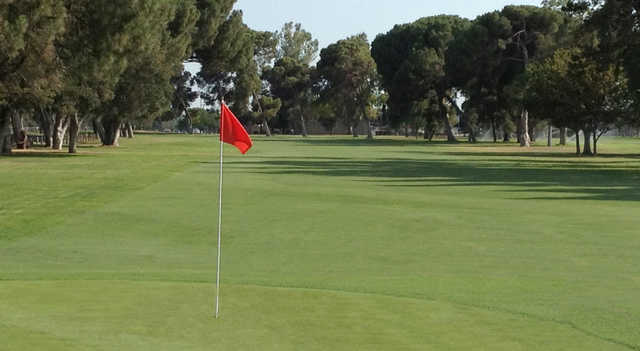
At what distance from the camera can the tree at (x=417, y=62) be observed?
11069cm

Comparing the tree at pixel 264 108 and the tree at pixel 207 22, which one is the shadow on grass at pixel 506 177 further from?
the tree at pixel 264 108

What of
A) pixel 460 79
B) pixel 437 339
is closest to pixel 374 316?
pixel 437 339

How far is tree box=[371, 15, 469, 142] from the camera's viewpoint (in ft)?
363

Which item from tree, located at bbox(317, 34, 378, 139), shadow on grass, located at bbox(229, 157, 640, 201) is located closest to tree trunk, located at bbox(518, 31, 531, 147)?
tree, located at bbox(317, 34, 378, 139)

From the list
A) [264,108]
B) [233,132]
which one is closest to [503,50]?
[264,108]

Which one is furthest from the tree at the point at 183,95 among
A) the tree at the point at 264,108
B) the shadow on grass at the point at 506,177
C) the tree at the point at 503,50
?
the shadow on grass at the point at 506,177

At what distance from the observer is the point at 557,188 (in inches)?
1288

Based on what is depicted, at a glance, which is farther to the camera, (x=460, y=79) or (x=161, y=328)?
(x=460, y=79)

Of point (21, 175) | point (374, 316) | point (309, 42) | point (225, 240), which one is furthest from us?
point (309, 42)

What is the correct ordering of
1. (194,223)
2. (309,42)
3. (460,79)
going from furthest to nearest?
(309,42) < (460,79) < (194,223)

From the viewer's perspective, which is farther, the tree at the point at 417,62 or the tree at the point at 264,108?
the tree at the point at 264,108

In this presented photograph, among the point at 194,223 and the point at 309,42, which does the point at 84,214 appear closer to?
the point at 194,223

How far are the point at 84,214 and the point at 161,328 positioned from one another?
13686mm

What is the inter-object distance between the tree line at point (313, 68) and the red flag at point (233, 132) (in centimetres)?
634
